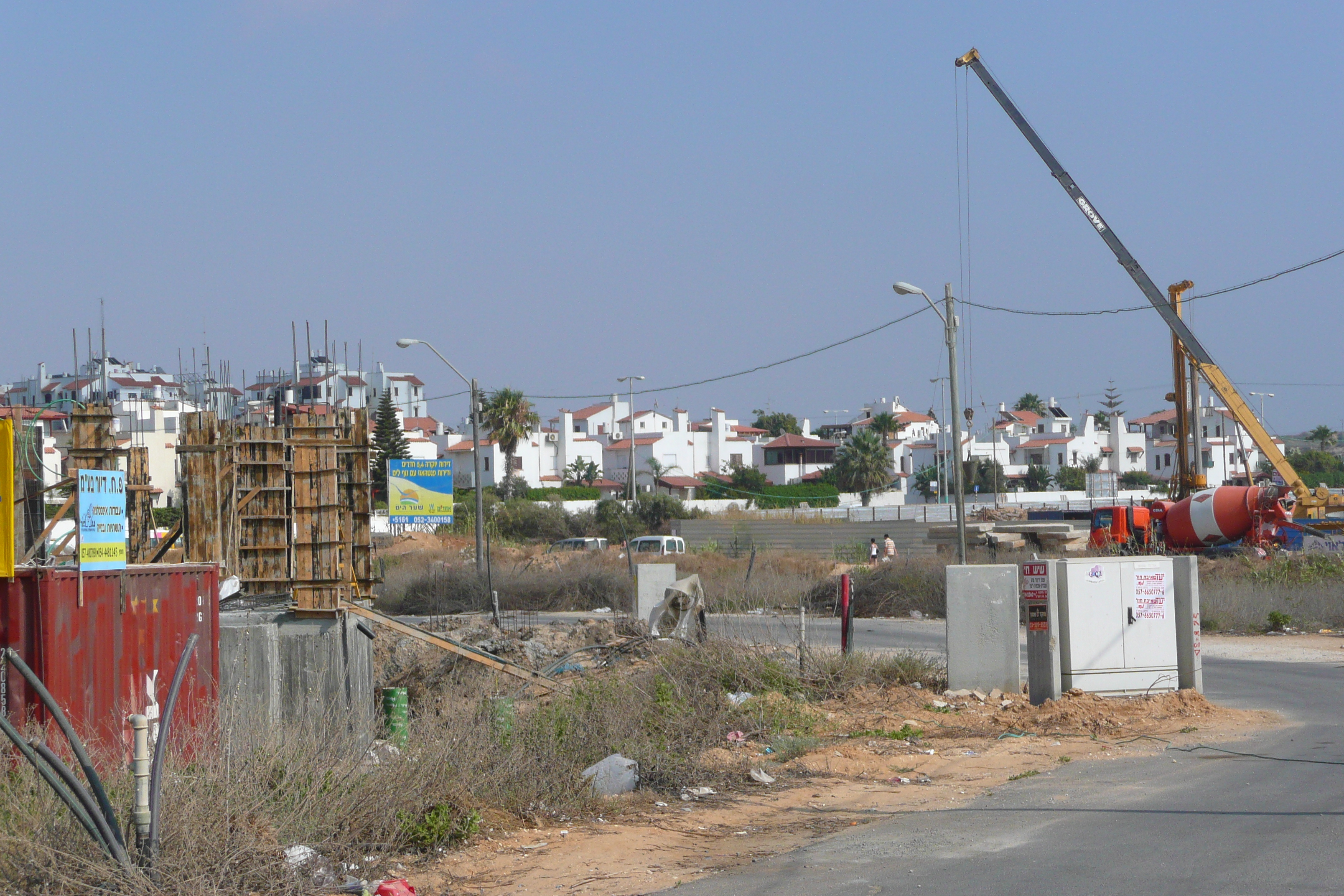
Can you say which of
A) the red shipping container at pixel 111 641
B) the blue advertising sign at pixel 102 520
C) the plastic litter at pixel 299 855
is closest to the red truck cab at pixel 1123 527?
the red shipping container at pixel 111 641

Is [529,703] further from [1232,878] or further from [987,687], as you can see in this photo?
[1232,878]

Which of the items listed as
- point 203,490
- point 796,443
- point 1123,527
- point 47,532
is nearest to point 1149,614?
point 47,532

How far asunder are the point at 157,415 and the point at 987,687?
79214mm

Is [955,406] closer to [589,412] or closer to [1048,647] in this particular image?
[1048,647]

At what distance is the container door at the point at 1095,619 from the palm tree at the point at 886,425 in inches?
4209

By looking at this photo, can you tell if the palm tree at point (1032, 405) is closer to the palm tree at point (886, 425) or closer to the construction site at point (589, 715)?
the palm tree at point (886, 425)

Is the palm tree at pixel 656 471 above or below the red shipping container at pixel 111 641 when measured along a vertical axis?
above

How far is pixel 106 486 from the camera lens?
9016 mm

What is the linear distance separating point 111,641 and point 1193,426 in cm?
3910

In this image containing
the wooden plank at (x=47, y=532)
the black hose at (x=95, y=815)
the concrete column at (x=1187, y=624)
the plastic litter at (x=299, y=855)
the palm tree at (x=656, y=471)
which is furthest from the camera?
the palm tree at (x=656, y=471)

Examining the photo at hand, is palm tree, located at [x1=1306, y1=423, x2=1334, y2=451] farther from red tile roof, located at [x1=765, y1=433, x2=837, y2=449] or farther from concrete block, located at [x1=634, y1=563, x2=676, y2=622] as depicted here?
concrete block, located at [x1=634, y1=563, x2=676, y2=622]

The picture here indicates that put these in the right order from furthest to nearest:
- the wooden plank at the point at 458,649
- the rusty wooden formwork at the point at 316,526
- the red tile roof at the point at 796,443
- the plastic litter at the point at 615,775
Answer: the red tile roof at the point at 796,443
the rusty wooden formwork at the point at 316,526
the wooden plank at the point at 458,649
the plastic litter at the point at 615,775

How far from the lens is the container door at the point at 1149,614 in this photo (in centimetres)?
1369

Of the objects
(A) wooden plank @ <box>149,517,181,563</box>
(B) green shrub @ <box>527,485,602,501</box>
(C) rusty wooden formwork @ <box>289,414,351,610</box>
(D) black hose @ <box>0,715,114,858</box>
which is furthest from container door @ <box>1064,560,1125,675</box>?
(B) green shrub @ <box>527,485,602,501</box>
